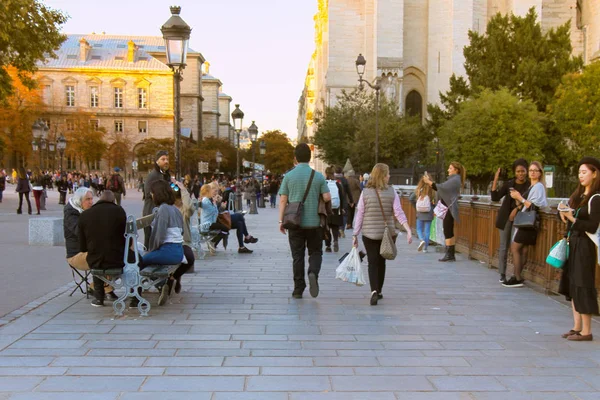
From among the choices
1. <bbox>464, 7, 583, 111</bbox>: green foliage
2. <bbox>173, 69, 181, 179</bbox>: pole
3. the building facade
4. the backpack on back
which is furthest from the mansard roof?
<bbox>173, 69, 181, 179</bbox>: pole

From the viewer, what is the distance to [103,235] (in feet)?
23.4

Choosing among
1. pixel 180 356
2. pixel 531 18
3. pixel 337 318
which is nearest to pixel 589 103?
pixel 531 18

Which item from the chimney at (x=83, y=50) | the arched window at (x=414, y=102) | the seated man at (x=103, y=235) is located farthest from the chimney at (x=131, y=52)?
the seated man at (x=103, y=235)

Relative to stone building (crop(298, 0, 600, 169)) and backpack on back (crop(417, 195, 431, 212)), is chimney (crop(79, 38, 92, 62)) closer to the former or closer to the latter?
stone building (crop(298, 0, 600, 169))

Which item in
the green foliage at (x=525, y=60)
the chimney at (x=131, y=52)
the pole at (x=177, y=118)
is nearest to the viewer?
the pole at (x=177, y=118)

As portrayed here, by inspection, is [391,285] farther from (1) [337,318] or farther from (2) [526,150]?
(2) [526,150]

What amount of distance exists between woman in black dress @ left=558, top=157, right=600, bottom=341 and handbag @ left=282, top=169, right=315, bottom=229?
122 inches

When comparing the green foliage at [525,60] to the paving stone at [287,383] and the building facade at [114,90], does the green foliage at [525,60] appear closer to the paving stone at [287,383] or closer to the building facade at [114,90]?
the paving stone at [287,383]

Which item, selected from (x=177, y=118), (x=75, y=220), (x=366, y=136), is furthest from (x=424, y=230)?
(x=366, y=136)

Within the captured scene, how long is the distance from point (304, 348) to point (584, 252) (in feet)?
9.25

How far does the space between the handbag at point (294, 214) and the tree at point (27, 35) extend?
17.3 metres

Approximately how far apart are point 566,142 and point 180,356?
112 feet

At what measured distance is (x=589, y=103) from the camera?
31125mm

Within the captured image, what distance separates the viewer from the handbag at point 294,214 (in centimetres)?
788
